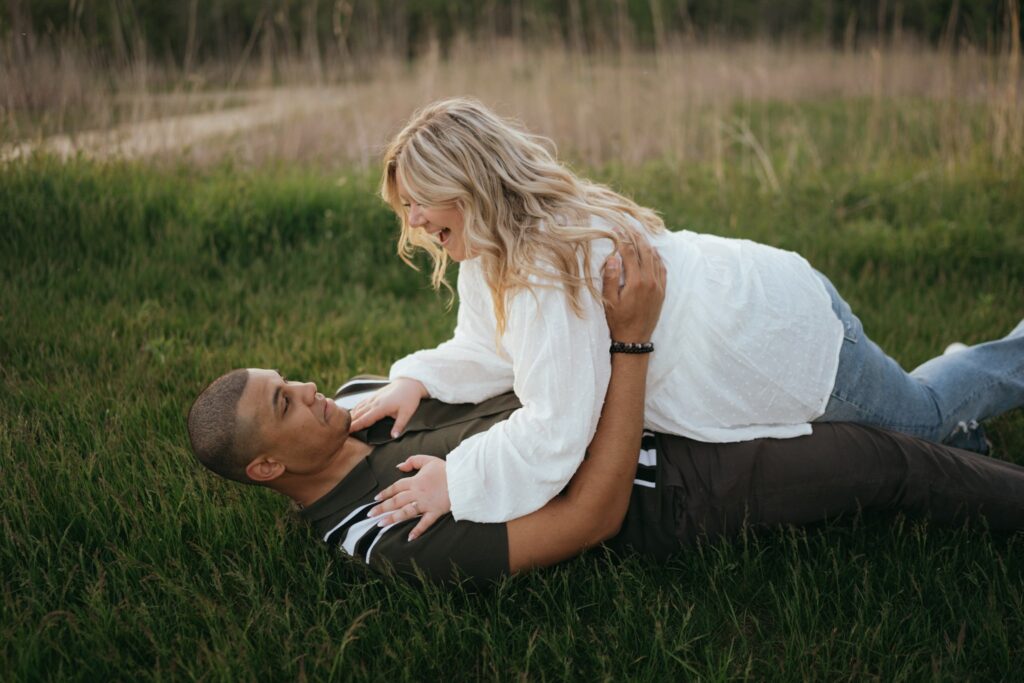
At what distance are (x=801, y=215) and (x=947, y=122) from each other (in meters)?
1.82

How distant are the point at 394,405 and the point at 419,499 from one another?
2.07ft

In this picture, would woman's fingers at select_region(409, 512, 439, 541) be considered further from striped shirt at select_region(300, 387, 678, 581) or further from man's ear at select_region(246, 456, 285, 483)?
man's ear at select_region(246, 456, 285, 483)

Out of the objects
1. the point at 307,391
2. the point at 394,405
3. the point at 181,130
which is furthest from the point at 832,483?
the point at 181,130

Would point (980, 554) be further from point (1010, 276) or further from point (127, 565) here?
point (1010, 276)

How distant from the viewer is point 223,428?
244cm

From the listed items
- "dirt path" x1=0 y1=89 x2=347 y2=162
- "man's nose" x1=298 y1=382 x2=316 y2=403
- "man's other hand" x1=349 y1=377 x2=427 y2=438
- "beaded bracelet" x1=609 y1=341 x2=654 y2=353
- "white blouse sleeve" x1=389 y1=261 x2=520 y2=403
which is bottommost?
"man's other hand" x1=349 y1=377 x2=427 y2=438

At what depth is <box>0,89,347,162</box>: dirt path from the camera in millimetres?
5461

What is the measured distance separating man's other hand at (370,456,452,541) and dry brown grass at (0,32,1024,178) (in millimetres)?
4127

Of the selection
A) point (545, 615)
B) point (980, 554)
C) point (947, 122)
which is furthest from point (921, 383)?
point (947, 122)

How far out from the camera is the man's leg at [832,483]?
249 cm

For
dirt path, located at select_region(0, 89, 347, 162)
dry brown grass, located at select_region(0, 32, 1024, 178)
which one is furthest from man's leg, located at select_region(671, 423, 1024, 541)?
dirt path, located at select_region(0, 89, 347, 162)

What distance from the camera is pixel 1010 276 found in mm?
5039

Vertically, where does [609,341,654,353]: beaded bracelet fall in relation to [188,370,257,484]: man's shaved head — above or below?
above

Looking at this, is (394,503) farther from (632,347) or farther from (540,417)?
(632,347)
